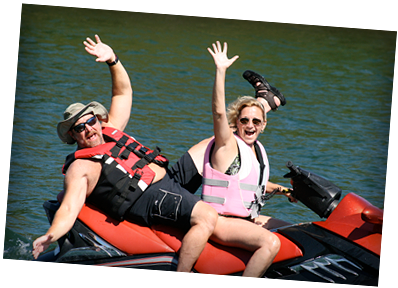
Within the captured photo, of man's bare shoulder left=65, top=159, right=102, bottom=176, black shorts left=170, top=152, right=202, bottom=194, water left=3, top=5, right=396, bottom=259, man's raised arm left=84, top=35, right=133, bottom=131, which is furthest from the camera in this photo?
water left=3, top=5, right=396, bottom=259

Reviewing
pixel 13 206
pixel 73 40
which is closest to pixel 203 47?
pixel 73 40

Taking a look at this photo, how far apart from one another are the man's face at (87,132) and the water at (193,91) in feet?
4.36

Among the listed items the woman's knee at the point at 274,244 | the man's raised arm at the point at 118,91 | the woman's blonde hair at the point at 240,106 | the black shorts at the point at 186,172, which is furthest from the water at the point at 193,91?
the woman's knee at the point at 274,244

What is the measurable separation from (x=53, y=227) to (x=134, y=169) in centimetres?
76

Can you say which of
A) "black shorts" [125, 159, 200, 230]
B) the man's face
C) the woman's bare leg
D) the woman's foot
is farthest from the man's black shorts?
the woman's foot

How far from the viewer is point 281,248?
3729 millimetres

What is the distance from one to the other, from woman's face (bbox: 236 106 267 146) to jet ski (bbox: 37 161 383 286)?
2.42ft

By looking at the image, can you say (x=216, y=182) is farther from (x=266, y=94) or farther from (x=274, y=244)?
(x=266, y=94)

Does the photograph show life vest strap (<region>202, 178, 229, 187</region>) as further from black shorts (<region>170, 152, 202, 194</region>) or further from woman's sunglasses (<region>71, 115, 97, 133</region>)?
woman's sunglasses (<region>71, 115, 97, 133</region>)

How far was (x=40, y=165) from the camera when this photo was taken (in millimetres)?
6367

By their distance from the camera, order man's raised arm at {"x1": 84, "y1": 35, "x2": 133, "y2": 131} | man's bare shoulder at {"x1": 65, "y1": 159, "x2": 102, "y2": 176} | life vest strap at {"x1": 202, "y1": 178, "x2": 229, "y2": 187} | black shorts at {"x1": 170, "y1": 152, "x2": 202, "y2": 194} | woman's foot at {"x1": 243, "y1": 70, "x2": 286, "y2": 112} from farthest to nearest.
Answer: woman's foot at {"x1": 243, "y1": 70, "x2": 286, "y2": 112} < man's raised arm at {"x1": 84, "y1": 35, "x2": 133, "y2": 131} < black shorts at {"x1": 170, "y1": 152, "x2": 202, "y2": 194} < life vest strap at {"x1": 202, "y1": 178, "x2": 229, "y2": 187} < man's bare shoulder at {"x1": 65, "y1": 159, "x2": 102, "y2": 176}

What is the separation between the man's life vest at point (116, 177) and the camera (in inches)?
149

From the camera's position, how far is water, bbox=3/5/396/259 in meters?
6.50

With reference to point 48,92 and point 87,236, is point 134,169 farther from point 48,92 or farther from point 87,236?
point 48,92
